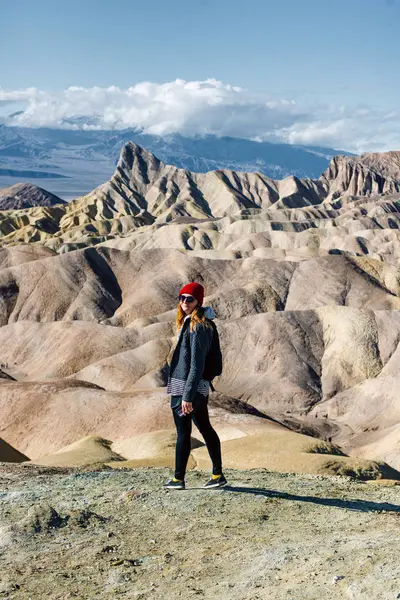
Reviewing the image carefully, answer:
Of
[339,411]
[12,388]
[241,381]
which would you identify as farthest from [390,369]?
[12,388]

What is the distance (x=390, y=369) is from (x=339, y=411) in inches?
236

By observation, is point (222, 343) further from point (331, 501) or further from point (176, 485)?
point (331, 501)

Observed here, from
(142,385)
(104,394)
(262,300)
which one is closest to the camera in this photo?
(104,394)

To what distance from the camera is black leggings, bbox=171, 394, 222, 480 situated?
10336mm

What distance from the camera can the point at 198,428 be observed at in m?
10.6

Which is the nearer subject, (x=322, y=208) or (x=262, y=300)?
(x=262, y=300)

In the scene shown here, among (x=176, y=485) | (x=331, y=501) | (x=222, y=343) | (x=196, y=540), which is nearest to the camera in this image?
(x=196, y=540)

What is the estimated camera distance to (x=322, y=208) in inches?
7746

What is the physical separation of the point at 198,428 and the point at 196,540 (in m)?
2.05

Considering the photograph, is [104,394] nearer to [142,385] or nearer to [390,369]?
[142,385]

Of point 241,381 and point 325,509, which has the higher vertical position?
point 325,509

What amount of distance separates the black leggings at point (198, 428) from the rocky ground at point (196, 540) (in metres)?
0.44

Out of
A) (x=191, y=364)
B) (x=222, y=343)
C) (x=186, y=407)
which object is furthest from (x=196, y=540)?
(x=222, y=343)

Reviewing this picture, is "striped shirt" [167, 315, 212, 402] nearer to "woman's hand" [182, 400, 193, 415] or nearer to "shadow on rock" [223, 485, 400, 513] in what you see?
"woman's hand" [182, 400, 193, 415]
